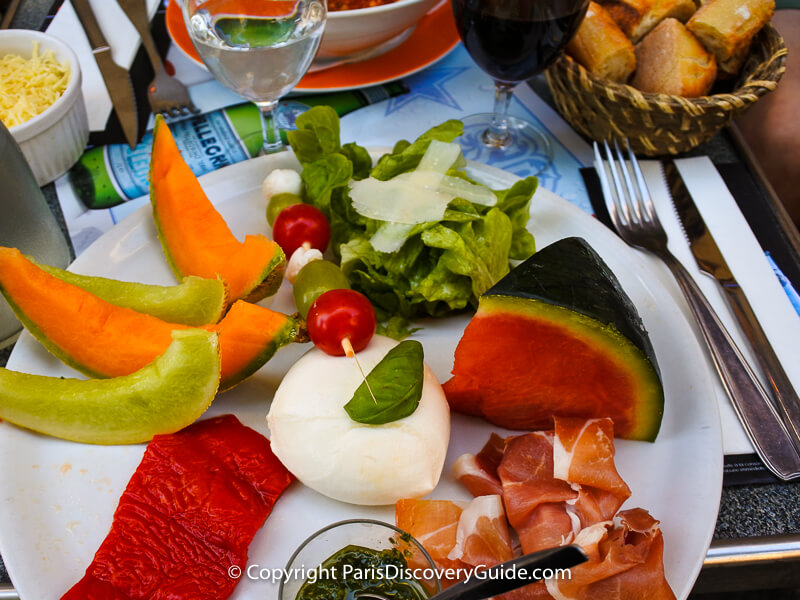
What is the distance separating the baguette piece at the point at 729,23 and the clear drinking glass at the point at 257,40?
2.89 feet

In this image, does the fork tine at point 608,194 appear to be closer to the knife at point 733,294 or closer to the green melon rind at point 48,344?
the knife at point 733,294

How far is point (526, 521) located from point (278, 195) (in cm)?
83

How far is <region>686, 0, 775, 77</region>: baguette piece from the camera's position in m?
1.50

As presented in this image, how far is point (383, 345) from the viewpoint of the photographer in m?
1.13

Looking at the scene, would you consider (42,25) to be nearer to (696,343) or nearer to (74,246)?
(74,246)

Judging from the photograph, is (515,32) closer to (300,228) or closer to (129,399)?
(300,228)

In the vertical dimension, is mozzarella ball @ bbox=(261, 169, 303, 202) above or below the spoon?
below

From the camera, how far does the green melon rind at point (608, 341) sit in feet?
3.25

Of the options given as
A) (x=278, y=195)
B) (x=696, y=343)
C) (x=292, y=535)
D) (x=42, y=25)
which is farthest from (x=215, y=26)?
(x=696, y=343)

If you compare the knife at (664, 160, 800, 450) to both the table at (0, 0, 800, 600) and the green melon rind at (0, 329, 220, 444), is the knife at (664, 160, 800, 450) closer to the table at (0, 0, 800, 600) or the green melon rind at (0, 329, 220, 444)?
the table at (0, 0, 800, 600)

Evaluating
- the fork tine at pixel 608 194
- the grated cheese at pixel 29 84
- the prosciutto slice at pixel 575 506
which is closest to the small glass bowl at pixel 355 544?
the prosciutto slice at pixel 575 506

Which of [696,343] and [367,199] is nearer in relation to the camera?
[696,343]

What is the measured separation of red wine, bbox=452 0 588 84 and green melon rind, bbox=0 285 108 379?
1037 mm

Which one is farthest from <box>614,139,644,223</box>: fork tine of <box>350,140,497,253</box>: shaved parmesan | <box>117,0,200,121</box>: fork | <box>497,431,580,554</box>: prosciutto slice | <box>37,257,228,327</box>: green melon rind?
<box>117,0,200,121</box>: fork
